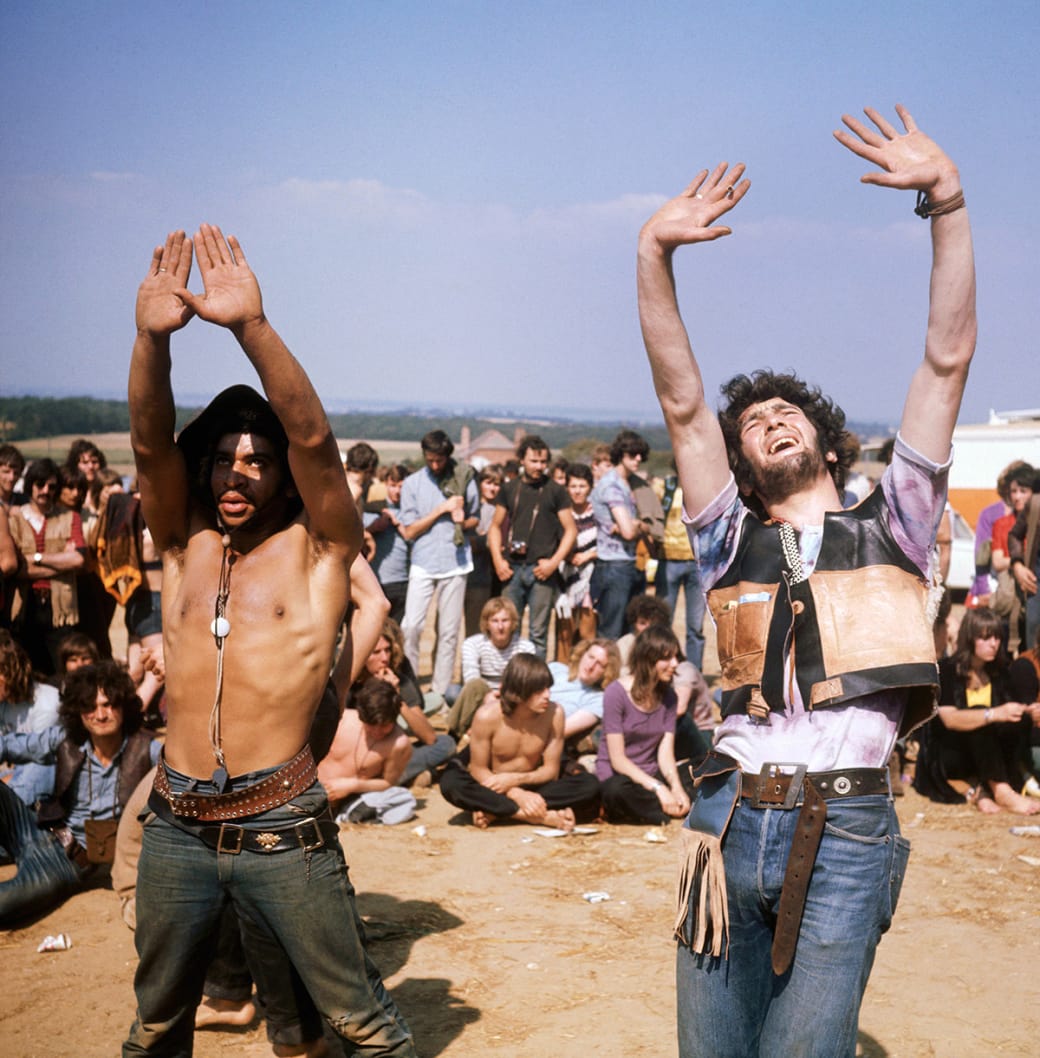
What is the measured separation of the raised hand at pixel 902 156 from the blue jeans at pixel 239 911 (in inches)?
86.0

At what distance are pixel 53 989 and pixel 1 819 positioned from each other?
114 cm

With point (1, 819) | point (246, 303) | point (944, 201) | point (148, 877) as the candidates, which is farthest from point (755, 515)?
point (1, 819)

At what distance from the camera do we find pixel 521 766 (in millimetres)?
7680

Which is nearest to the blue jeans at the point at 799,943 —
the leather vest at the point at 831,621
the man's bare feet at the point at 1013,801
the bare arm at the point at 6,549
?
the leather vest at the point at 831,621

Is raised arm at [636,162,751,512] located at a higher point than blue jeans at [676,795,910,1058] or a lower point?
higher

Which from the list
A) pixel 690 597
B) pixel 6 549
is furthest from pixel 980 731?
pixel 6 549

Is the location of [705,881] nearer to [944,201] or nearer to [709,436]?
[709,436]

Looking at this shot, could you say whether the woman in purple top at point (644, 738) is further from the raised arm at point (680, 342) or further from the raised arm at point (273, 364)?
the raised arm at point (680, 342)

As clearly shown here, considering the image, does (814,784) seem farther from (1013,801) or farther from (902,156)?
(1013,801)

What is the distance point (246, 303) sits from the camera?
3.07 metres

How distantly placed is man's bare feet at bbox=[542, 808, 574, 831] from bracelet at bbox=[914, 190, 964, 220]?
5.30m

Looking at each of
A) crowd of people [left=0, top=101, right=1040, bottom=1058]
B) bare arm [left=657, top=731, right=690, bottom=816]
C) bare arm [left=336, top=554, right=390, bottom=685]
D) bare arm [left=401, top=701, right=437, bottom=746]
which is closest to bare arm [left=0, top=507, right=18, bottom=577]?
bare arm [left=401, top=701, right=437, bottom=746]

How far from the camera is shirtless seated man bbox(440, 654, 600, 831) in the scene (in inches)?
293

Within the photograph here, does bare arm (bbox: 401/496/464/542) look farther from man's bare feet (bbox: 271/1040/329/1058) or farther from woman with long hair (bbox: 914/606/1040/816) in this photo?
man's bare feet (bbox: 271/1040/329/1058)
